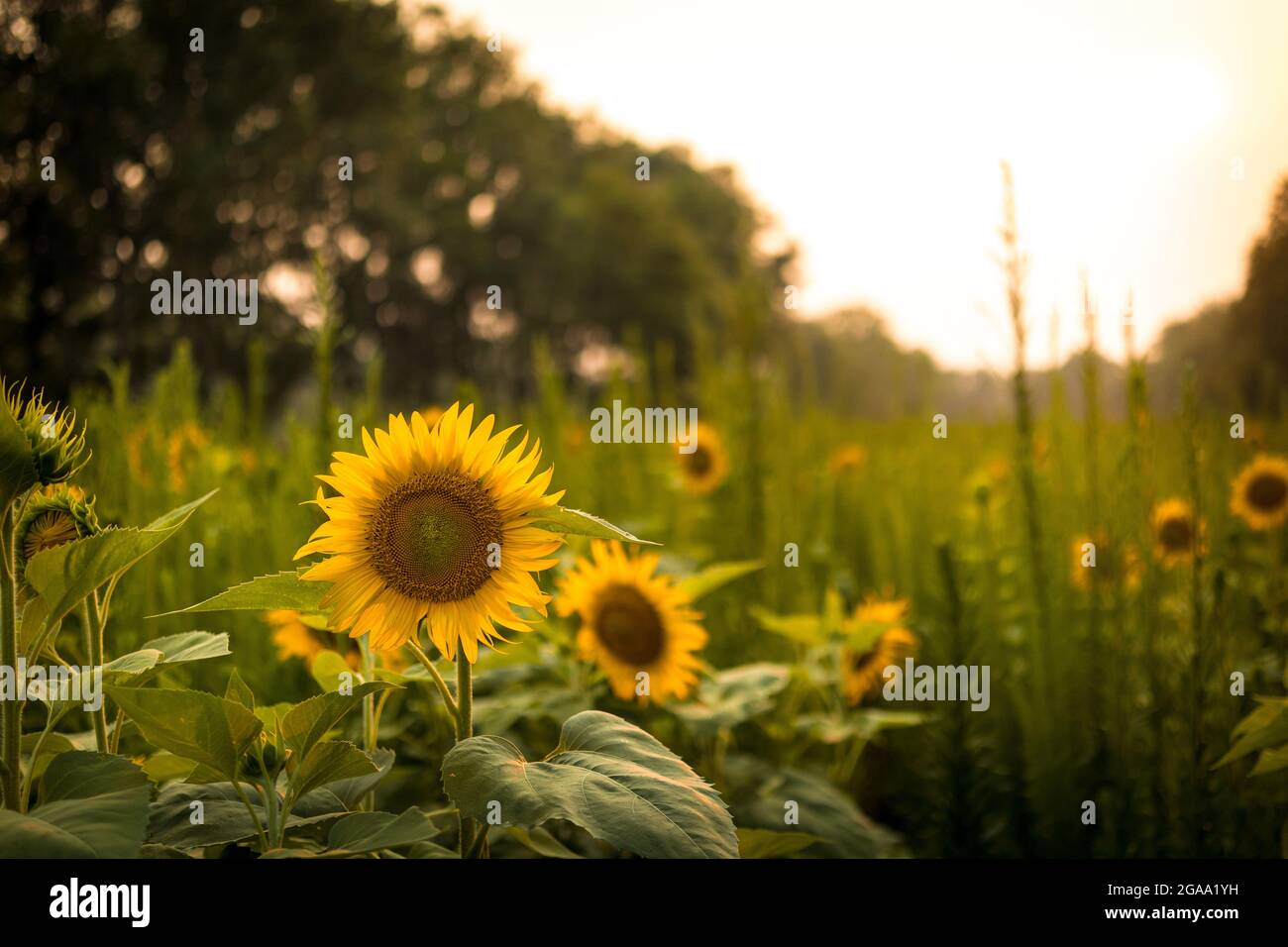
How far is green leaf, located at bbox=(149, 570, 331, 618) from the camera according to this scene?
800 mm

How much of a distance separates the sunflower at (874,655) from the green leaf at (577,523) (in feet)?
4.48

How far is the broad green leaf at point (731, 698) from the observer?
1.43m

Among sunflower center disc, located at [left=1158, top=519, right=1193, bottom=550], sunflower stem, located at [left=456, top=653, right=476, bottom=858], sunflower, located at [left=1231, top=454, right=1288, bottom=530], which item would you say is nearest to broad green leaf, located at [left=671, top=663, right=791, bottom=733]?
sunflower stem, located at [left=456, top=653, right=476, bottom=858]

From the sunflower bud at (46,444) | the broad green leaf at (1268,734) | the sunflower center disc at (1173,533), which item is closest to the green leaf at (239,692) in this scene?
the sunflower bud at (46,444)

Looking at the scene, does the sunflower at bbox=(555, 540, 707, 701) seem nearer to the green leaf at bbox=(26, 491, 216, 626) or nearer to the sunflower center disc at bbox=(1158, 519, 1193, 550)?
the green leaf at bbox=(26, 491, 216, 626)

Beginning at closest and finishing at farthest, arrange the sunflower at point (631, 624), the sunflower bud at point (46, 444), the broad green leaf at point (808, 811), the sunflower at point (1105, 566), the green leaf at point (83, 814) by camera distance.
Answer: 1. the green leaf at point (83, 814)
2. the sunflower bud at point (46, 444)
3. the broad green leaf at point (808, 811)
4. the sunflower at point (631, 624)
5. the sunflower at point (1105, 566)

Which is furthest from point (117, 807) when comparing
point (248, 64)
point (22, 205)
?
point (248, 64)

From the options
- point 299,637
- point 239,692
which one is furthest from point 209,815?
point 299,637

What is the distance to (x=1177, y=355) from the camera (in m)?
1.98

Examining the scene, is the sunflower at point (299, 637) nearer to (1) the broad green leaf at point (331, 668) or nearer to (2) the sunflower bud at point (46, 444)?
(1) the broad green leaf at point (331, 668)

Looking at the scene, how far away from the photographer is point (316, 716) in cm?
81

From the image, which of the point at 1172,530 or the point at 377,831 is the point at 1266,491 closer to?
the point at 1172,530
